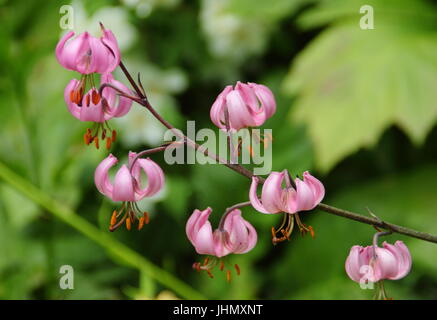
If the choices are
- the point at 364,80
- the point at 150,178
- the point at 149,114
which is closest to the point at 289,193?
the point at 150,178

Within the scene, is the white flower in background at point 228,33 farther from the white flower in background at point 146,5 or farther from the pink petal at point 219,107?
the pink petal at point 219,107

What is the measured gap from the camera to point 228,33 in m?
1.63

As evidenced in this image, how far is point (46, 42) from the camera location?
4.49 ft

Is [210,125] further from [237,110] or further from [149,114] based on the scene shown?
[237,110]

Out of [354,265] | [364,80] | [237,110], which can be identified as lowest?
[354,265]

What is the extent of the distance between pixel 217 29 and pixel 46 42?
1.43ft

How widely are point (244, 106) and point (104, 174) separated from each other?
13 cm

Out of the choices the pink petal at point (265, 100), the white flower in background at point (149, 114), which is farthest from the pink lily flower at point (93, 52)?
the white flower in background at point (149, 114)

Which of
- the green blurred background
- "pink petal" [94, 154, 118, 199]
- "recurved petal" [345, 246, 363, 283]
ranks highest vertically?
the green blurred background

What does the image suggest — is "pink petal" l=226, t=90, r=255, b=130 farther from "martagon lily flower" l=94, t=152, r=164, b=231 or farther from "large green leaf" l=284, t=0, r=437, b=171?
"large green leaf" l=284, t=0, r=437, b=171

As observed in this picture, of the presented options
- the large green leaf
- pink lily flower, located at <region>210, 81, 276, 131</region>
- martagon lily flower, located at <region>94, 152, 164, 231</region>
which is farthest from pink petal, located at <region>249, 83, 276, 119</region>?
the large green leaf

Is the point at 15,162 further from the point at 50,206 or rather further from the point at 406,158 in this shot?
the point at 406,158

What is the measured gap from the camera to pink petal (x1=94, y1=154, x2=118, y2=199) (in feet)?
1.83

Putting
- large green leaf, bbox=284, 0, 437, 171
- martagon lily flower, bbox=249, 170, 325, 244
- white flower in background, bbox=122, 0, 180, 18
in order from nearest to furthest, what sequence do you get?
→ martagon lily flower, bbox=249, 170, 325, 244 < large green leaf, bbox=284, 0, 437, 171 < white flower in background, bbox=122, 0, 180, 18
